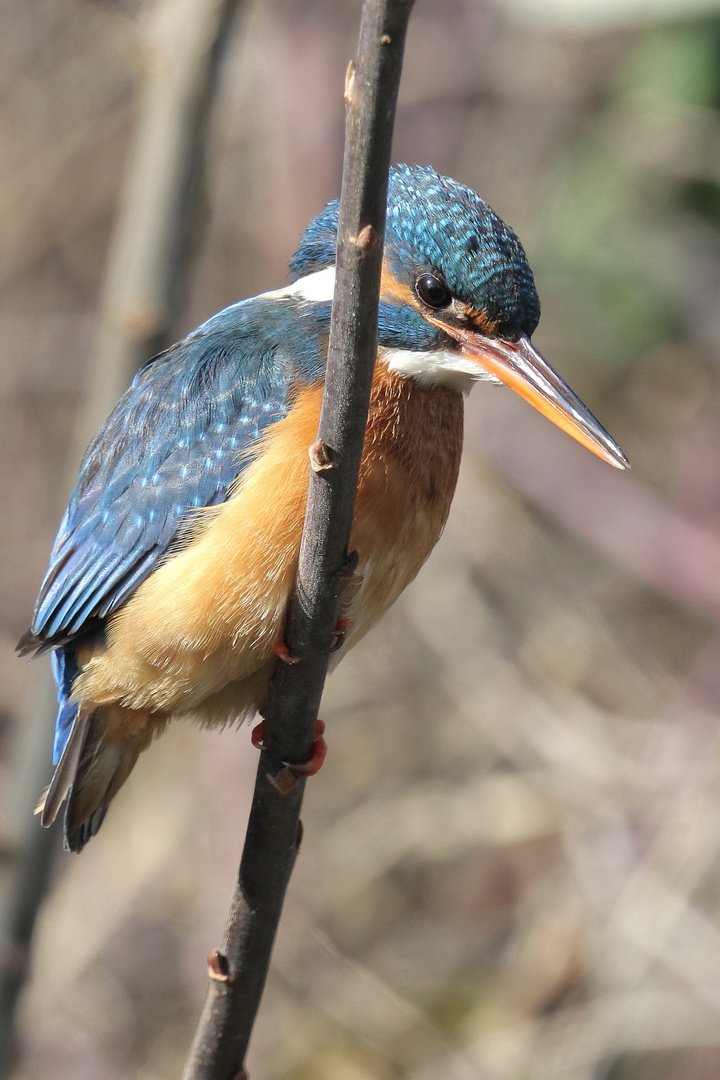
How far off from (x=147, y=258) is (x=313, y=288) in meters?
0.75

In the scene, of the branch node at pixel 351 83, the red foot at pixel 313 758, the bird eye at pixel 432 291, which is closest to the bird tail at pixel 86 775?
the red foot at pixel 313 758

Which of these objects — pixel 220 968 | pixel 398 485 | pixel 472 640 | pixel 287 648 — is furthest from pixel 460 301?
pixel 472 640

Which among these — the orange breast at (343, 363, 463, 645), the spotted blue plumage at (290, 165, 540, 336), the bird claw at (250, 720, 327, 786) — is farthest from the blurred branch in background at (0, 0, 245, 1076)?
the bird claw at (250, 720, 327, 786)

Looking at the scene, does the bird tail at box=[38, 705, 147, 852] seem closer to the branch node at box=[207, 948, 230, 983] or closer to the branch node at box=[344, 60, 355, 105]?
the branch node at box=[207, 948, 230, 983]

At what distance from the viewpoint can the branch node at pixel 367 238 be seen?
4.00 feet

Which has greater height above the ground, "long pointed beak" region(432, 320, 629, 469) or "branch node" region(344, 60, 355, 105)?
"branch node" region(344, 60, 355, 105)

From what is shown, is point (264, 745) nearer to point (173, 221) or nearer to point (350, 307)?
point (350, 307)

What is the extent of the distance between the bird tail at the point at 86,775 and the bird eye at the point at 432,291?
1084 mm

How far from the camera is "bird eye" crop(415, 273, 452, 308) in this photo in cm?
210

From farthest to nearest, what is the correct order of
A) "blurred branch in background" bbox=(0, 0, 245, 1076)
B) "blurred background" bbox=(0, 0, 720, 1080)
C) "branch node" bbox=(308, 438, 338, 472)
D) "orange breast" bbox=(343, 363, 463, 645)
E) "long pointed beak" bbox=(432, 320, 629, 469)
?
1. "blurred background" bbox=(0, 0, 720, 1080)
2. "blurred branch in background" bbox=(0, 0, 245, 1076)
3. "orange breast" bbox=(343, 363, 463, 645)
4. "long pointed beak" bbox=(432, 320, 629, 469)
5. "branch node" bbox=(308, 438, 338, 472)

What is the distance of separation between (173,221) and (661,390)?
313 cm

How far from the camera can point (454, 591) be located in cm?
494

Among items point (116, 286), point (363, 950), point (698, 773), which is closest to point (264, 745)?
point (116, 286)

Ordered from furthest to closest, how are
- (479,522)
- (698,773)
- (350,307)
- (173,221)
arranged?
(479,522) → (698,773) → (173,221) → (350,307)
